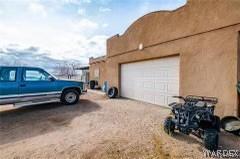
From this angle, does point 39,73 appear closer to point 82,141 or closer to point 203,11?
point 82,141

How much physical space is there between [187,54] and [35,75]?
7.00 metres

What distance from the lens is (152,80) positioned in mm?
9383

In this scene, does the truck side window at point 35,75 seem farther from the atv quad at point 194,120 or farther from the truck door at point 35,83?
the atv quad at point 194,120

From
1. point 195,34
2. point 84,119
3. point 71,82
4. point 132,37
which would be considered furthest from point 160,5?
point 84,119

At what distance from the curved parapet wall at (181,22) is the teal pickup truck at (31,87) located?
4.67 m

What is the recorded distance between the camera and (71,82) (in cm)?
939

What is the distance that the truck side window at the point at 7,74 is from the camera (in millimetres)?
7512

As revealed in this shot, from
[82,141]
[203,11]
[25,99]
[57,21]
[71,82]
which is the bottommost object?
[82,141]

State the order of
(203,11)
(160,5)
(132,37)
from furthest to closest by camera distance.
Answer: (132,37) < (160,5) < (203,11)

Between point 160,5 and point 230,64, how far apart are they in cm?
513

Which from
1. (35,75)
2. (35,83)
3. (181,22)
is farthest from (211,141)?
(35,75)

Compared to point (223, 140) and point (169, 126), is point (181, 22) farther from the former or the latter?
point (223, 140)

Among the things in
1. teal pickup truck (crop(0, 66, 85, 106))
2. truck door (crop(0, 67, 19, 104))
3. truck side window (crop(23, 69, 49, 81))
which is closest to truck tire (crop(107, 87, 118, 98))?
teal pickup truck (crop(0, 66, 85, 106))

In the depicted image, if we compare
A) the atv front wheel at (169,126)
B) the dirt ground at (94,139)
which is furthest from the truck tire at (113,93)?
the atv front wheel at (169,126)
